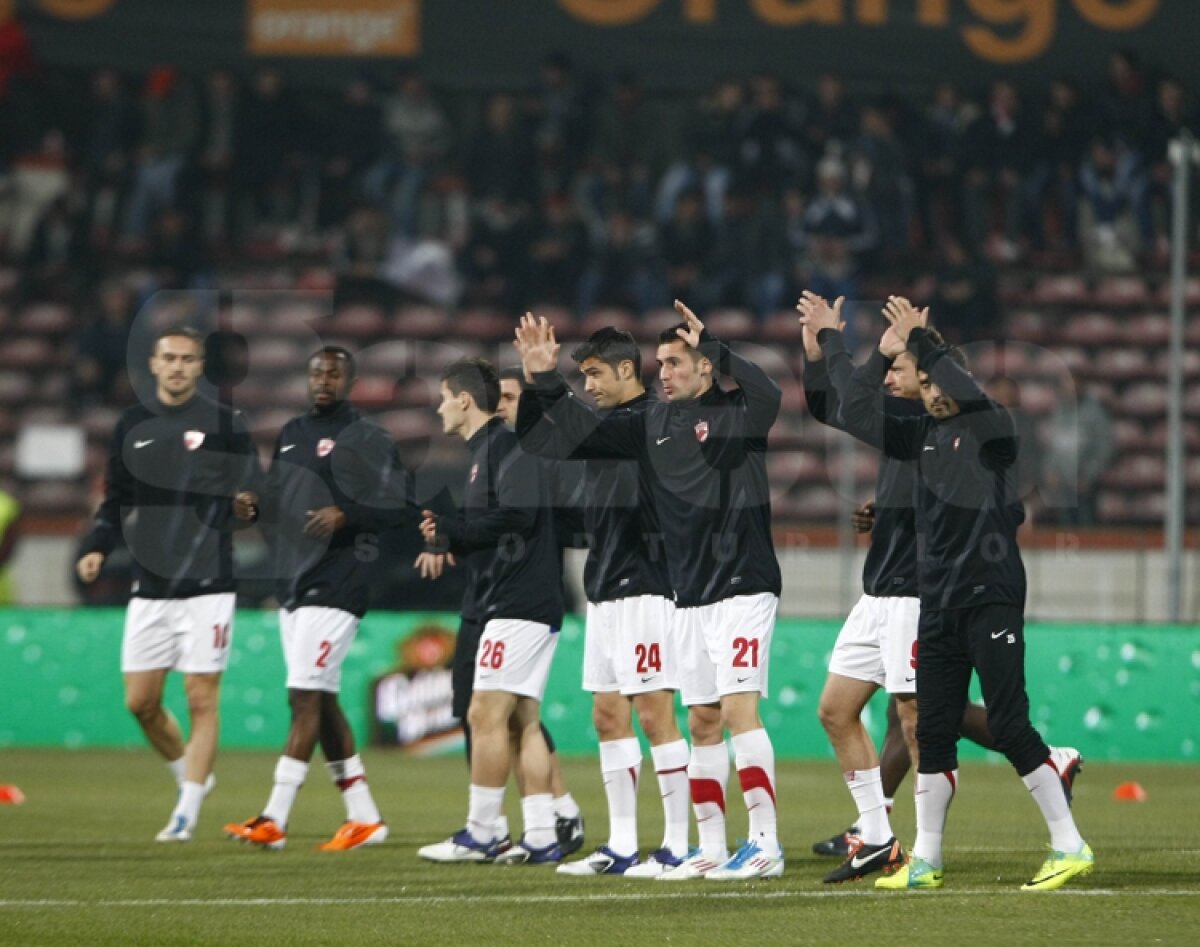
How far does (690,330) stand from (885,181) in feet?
50.9

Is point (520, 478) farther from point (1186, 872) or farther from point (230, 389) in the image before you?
point (230, 389)

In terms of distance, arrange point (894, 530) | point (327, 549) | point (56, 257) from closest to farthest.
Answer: point (894, 530), point (327, 549), point (56, 257)

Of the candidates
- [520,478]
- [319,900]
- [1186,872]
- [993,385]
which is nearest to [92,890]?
[319,900]

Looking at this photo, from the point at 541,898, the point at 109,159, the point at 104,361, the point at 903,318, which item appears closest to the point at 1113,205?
the point at 104,361

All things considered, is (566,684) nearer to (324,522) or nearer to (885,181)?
(324,522)

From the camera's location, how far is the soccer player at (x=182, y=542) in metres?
10.2

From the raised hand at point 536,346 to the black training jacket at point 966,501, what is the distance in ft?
4.32

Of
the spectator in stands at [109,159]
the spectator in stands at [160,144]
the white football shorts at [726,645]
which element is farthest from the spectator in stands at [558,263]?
the white football shorts at [726,645]

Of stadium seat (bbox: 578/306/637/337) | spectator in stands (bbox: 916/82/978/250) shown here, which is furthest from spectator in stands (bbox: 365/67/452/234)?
spectator in stands (bbox: 916/82/978/250)

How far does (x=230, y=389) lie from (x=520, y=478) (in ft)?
40.5

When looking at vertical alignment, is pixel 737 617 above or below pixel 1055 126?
below

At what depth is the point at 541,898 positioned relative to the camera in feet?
25.1

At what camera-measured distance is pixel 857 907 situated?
718 cm

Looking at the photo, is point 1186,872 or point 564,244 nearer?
point 1186,872
